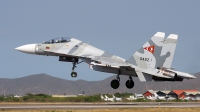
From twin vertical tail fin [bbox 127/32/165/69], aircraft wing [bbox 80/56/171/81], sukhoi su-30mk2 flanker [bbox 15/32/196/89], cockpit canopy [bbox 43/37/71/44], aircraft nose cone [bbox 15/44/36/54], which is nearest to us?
aircraft wing [bbox 80/56/171/81]

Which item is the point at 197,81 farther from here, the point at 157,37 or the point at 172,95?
the point at 157,37

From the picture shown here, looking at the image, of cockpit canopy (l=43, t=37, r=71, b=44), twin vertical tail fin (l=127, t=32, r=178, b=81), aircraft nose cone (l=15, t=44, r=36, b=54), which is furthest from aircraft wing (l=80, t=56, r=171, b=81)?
aircraft nose cone (l=15, t=44, r=36, b=54)

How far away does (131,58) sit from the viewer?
49.0m

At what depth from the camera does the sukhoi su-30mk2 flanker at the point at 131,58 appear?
47.8m

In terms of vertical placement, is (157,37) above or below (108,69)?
above

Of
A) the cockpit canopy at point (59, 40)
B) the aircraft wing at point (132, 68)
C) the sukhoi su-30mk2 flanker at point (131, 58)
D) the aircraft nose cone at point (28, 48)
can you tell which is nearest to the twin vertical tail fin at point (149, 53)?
the sukhoi su-30mk2 flanker at point (131, 58)

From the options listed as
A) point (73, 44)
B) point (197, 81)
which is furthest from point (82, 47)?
point (197, 81)

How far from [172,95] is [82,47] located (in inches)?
2475

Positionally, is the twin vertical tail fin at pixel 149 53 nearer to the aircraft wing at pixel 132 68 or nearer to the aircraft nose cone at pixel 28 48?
the aircraft wing at pixel 132 68

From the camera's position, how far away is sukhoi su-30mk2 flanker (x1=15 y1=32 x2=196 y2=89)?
157 feet

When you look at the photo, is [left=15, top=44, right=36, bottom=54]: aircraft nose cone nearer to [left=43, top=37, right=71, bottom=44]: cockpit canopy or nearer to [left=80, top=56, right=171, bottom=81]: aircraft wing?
[left=43, top=37, right=71, bottom=44]: cockpit canopy

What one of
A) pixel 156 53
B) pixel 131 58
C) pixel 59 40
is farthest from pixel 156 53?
pixel 59 40

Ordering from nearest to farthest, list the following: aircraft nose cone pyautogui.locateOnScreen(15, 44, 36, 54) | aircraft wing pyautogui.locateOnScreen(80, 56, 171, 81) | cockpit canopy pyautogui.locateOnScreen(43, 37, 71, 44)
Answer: aircraft wing pyautogui.locateOnScreen(80, 56, 171, 81) → cockpit canopy pyautogui.locateOnScreen(43, 37, 71, 44) → aircraft nose cone pyautogui.locateOnScreen(15, 44, 36, 54)

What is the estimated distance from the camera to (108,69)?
161 ft
